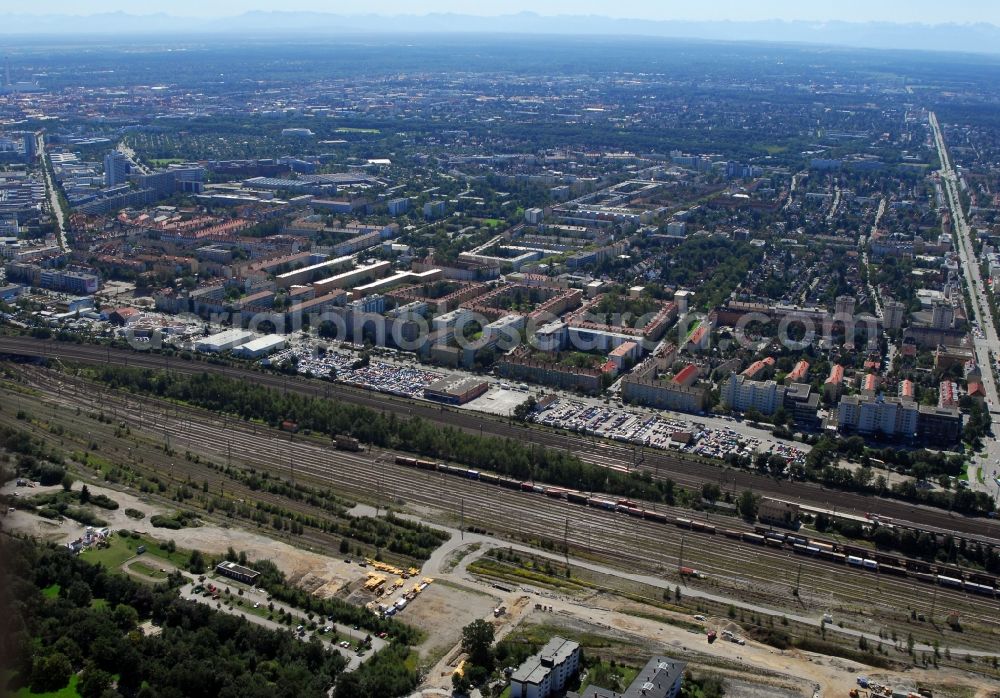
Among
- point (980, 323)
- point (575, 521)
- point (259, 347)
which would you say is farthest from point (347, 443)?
point (980, 323)

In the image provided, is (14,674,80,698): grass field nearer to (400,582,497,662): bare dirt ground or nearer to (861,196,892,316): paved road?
(400,582,497,662): bare dirt ground

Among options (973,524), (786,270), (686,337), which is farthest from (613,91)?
(973,524)

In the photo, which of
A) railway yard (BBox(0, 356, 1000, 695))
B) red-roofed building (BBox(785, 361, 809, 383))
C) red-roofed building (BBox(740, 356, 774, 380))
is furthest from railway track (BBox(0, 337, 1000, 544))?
red-roofed building (BBox(785, 361, 809, 383))

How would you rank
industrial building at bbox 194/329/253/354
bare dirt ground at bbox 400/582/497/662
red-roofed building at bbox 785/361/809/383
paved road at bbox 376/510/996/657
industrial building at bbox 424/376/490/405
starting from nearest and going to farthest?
bare dirt ground at bbox 400/582/497/662 → paved road at bbox 376/510/996/657 → industrial building at bbox 424/376/490/405 → red-roofed building at bbox 785/361/809/383 → industrial building at bbox 194/329/253/354

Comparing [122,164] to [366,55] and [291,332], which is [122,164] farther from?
[366,55]

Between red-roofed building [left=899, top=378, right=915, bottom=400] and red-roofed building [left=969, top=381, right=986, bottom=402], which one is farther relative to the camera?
red-roofed building [left=969, top=381, right=986, bottom=402]

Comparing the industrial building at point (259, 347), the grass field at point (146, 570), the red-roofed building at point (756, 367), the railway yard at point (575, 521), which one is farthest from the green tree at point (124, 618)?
the red-roofed building at point (756, 367)
